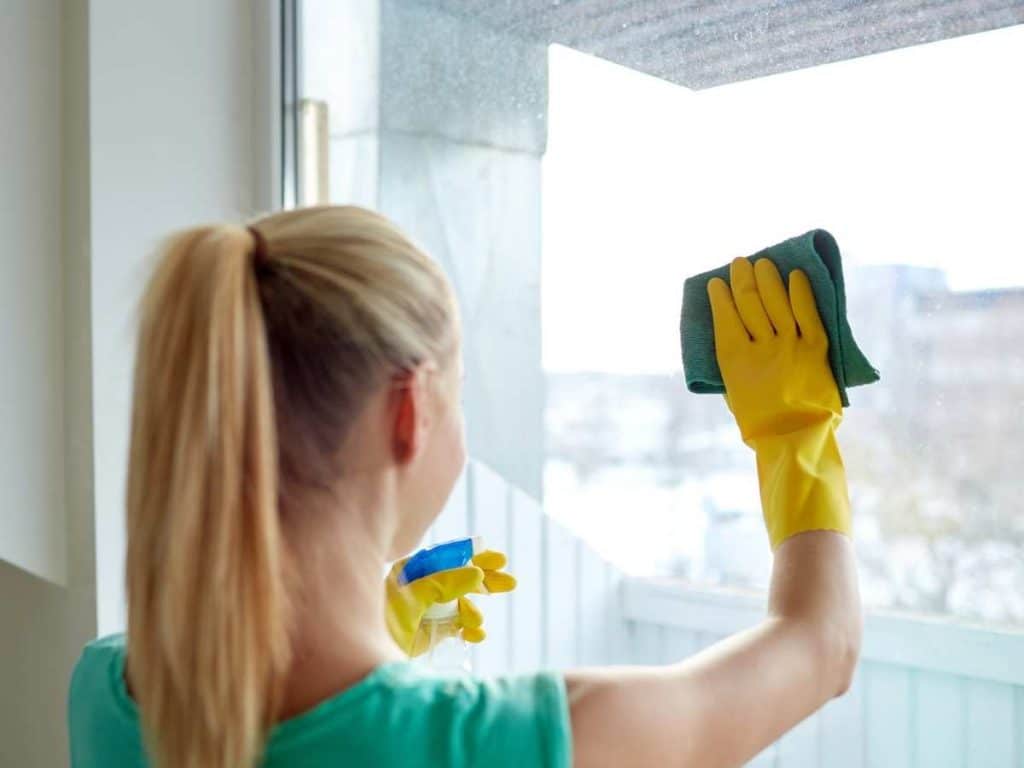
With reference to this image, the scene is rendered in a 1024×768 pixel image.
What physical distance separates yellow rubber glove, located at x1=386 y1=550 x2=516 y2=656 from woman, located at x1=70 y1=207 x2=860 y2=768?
0.28m

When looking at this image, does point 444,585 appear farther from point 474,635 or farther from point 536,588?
point 536,588

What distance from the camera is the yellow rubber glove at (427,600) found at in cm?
101

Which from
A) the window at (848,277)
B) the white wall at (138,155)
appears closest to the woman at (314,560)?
the window at (848,277)

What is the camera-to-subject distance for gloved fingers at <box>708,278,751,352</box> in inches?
36.5

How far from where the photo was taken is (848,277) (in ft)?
3.87

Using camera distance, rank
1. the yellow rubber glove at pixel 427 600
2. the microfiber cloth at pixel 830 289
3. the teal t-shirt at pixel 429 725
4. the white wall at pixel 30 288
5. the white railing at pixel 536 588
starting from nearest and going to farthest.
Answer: the teal t-shirt at pixel 429 725
the microfiber cloth at pixel 830 289
the yellow rubber glove at pixel 427 600
the white wall at pixel 30 288
the white railing at pixel 536 588

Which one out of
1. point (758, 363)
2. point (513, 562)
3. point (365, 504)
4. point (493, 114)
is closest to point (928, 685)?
point (758, 363)

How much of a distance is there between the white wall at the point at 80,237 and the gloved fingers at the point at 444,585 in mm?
586

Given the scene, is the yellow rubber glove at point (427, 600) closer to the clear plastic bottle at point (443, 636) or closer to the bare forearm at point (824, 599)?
the clear plastic bottle at point (443, 636)

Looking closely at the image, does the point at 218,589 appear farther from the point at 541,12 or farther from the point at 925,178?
the point at 541,12

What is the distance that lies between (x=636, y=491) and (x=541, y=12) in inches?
25.2

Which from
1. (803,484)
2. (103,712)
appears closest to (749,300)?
(803,484)

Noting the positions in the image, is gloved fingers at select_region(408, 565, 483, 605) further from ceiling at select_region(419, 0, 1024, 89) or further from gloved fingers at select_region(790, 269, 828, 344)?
ceiling at select_region(419, 0, 1024, 89)

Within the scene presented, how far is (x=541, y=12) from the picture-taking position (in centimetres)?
147
